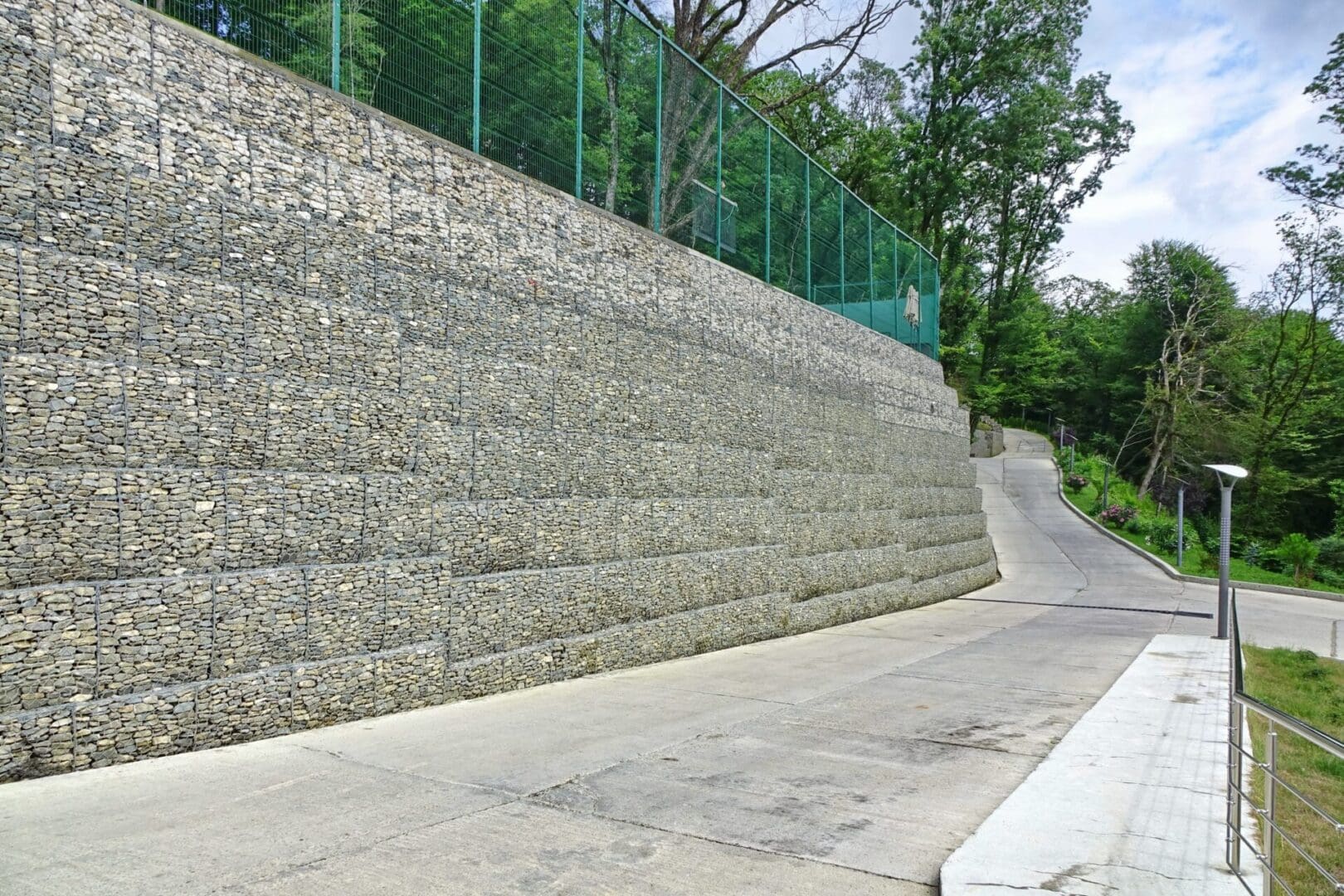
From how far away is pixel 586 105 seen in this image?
37.3ft

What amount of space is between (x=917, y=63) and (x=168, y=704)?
3796cm

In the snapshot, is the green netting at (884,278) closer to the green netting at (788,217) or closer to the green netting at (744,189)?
the green netting at (788,217)

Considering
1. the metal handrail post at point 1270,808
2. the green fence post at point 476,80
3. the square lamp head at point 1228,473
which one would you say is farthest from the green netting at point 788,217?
the metal handrail post at point 1270,808

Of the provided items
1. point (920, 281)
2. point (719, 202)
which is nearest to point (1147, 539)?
point (920, 281)

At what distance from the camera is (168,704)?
6.03 meters

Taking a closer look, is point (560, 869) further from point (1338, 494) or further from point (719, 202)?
point (1338, 494)

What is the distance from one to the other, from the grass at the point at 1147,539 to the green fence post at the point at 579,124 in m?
22.7

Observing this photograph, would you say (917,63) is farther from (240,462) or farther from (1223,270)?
(240,462)

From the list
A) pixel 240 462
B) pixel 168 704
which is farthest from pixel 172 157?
pixel 168 704

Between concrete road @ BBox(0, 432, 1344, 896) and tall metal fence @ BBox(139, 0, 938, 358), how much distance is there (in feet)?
17.7

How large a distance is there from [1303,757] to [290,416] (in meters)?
9.36

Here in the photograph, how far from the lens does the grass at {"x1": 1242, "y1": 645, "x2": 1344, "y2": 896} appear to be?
17.7ft

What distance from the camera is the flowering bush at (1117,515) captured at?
38.0m

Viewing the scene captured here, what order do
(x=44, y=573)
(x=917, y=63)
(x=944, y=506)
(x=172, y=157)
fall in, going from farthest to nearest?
→ (x=917, y=63) → (x=944, y=506) → (x=172, y=157) → (x=44, y=573)
